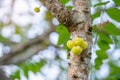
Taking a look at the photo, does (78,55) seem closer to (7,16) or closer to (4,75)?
(4,75)

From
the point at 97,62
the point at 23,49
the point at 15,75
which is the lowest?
the point at 97,62

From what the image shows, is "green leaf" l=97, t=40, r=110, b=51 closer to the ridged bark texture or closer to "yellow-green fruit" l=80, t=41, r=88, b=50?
the ridged bark texture

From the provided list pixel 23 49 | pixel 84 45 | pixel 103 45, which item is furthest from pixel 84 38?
pixel 23 49

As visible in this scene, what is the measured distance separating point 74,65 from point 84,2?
0.32 metres

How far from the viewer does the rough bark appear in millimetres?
1386

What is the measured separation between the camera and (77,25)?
58.7 inches

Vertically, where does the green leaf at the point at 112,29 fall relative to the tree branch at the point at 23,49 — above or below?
below

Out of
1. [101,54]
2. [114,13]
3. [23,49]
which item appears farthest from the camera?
[23,49]

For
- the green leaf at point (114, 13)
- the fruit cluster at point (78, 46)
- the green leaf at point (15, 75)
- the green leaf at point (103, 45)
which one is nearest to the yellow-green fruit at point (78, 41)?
the fruit cluster at point (78, 46)

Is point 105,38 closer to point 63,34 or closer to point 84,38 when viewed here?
point 63,34

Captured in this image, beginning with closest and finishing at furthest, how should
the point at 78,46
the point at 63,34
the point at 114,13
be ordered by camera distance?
the point at 78,46, the point at 114,13, the point at 63,34

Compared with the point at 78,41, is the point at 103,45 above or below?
above

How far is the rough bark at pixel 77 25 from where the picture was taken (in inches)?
54.6

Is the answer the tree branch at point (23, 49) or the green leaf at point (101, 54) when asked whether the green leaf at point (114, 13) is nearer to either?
the green leaf at point (101, 54)
